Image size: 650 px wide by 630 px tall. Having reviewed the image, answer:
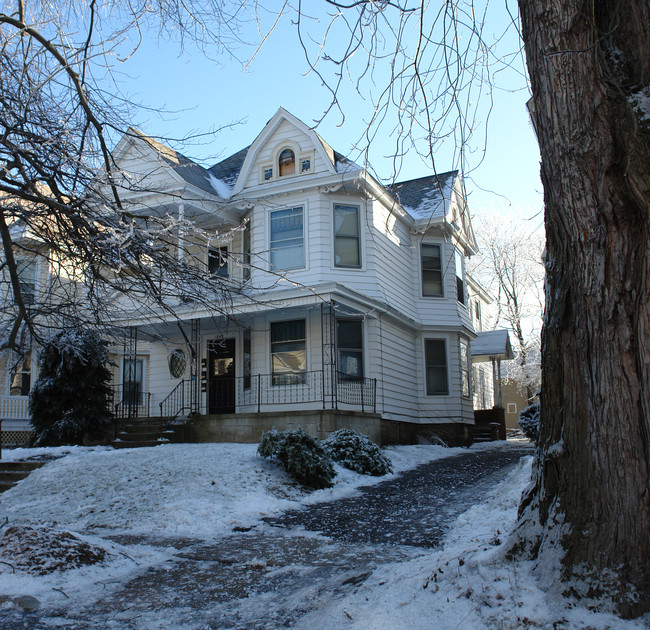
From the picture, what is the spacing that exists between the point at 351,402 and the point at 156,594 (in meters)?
11.1

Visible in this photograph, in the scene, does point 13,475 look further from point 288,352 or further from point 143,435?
point 288,352

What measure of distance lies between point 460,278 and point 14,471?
570 inches

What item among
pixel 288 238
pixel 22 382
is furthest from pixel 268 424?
pixel 22 382

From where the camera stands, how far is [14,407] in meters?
18.6


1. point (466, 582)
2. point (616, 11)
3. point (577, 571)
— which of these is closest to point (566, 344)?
point (577, 571)

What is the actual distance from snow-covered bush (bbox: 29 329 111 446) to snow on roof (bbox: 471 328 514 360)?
46.6 ft

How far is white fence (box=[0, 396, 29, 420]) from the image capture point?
60.6 feet

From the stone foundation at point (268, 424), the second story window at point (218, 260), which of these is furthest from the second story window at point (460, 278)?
the second story window at point (218, 260)

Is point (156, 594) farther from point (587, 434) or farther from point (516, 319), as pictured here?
point (516, 319)

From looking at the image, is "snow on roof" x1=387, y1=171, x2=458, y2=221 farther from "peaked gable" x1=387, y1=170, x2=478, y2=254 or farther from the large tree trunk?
the large tree trunk

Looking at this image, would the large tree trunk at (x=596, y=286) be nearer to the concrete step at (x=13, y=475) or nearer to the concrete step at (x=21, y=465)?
the concrete step at (x=13, y=475)

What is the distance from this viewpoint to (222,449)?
1135 cm

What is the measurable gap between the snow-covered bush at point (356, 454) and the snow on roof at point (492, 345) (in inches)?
496

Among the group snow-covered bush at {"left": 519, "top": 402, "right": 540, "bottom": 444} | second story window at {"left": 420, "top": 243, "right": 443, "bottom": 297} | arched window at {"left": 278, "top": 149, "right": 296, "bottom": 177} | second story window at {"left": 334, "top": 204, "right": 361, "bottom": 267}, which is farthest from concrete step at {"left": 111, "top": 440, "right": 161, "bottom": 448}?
snow-covered bush at {"left": 519, "top": 402, "right": 540, "bottom": 444}
